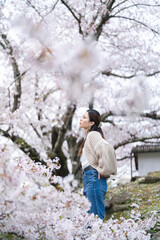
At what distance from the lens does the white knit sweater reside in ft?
9.78

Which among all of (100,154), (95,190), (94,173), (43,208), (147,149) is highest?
(147,149)

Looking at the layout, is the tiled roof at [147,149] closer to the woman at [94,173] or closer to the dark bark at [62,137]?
the dark bark at [62,137]

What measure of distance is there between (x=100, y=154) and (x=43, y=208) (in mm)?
1282

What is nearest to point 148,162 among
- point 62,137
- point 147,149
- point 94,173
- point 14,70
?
point 147,149

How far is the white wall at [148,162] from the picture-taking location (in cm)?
1221

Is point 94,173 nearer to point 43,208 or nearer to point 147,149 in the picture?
point 43,208

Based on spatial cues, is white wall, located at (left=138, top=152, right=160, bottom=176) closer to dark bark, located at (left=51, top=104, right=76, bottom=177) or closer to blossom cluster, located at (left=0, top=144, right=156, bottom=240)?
dark bark, located at (left=51, top=104, right=76, bottom=177)

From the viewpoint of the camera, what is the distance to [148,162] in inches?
485

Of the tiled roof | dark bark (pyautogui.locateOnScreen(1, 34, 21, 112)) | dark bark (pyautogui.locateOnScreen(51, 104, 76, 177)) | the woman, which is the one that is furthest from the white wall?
the woman

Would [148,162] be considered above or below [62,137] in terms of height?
above

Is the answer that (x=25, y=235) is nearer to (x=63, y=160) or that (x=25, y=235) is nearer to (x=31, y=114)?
(x=63, y=160)

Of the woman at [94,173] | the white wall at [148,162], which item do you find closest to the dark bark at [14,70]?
the woman at [94,173]

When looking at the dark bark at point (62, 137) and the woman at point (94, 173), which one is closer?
the woman at point (94, 173)

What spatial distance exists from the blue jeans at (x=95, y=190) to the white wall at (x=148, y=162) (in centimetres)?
952
